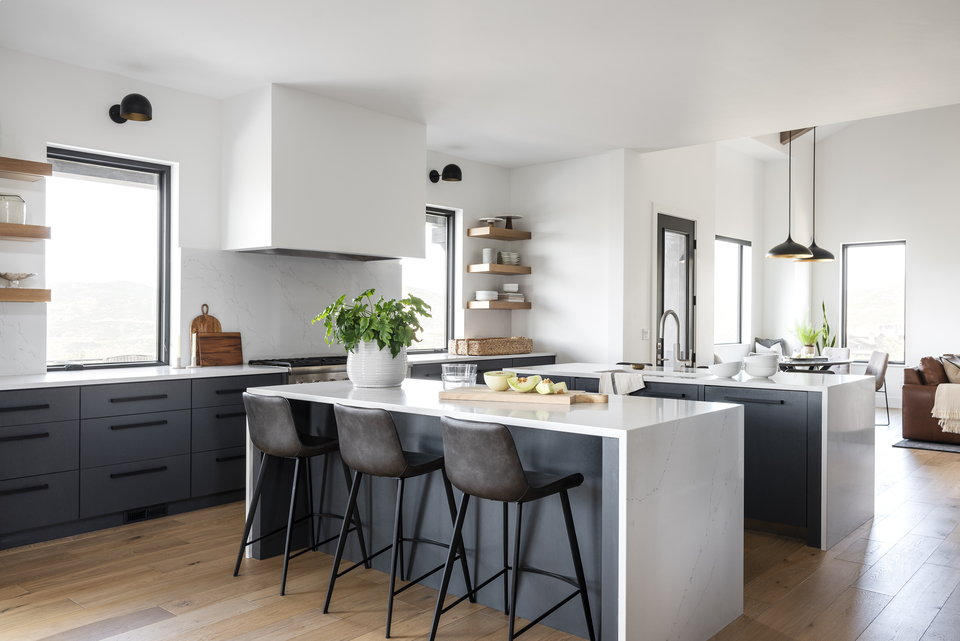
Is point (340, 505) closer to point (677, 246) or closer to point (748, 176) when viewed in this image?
point (677, 246)

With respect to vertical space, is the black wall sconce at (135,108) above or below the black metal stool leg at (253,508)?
above

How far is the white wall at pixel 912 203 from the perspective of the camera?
28.5 ft

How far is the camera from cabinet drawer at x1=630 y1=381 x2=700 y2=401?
3949mm

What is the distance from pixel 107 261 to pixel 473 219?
10.5 ft

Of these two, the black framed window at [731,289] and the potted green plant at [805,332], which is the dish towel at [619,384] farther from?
the black framed window at [731,289]

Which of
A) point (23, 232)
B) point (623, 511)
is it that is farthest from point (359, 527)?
point (23, 232)

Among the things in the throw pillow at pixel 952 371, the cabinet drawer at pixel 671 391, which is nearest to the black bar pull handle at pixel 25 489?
the cabinet drawer at pixel 671 391

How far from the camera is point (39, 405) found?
3.62 meters

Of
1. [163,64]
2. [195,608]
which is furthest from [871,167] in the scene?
[195,608]

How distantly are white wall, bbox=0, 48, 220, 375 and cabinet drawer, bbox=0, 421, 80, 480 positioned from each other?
2.07ft

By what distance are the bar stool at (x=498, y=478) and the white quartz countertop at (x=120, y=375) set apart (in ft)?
7.73

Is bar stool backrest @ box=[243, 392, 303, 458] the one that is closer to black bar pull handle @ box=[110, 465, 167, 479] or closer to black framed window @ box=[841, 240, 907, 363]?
black bar pull handle @ box=[110, 465, 167, 479]

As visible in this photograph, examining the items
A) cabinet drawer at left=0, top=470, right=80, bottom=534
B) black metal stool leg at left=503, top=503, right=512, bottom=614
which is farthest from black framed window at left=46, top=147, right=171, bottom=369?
black metal stool leg at left=503, top=503, right=512, bottom=614

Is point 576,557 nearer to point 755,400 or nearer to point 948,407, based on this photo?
point 755,400
